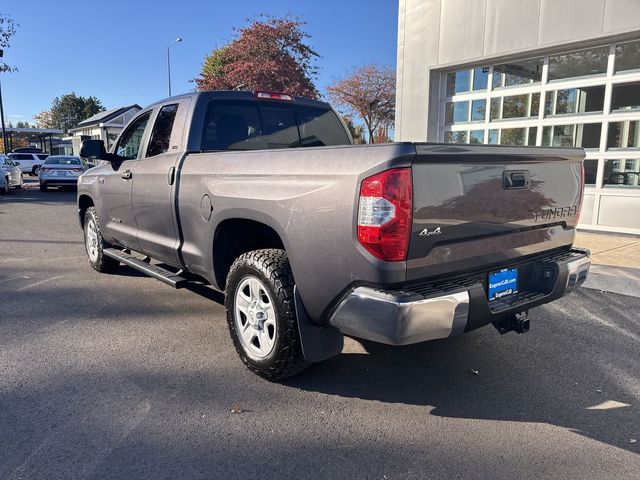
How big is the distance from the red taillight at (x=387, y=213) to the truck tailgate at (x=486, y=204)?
52 mm

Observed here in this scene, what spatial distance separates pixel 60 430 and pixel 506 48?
9323 mm

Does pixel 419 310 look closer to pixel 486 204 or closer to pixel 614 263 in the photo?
pixel 486 204

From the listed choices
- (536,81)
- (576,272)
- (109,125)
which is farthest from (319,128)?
(109,125)

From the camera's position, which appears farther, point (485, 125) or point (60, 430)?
point (485, 125)

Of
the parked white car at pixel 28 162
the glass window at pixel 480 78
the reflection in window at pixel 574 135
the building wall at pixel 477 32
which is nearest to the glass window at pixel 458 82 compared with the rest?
the glass window at pixel 480 78

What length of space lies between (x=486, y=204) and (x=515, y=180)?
0.31 metres

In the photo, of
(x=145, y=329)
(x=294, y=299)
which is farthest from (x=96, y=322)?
(x=294, y=299)

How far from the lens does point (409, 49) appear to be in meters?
10.9

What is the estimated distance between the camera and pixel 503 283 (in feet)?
10.1

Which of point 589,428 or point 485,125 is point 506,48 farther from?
point 589,428

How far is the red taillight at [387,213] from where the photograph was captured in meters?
2.50

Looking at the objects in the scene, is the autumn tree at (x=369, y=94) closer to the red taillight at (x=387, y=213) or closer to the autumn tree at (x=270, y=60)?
the autumn tree at (x=270, y=60)

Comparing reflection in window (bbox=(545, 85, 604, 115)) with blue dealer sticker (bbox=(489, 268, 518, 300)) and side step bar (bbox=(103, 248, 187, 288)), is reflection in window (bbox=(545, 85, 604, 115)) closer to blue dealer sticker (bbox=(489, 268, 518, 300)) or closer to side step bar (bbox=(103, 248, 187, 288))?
blue dealer sticker (bbox=(489, 268, 518, 300))

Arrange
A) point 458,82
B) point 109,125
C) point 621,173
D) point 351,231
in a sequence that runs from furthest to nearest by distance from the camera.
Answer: point 109,125 < point 458,82 < point 621,173 < point 351,231
